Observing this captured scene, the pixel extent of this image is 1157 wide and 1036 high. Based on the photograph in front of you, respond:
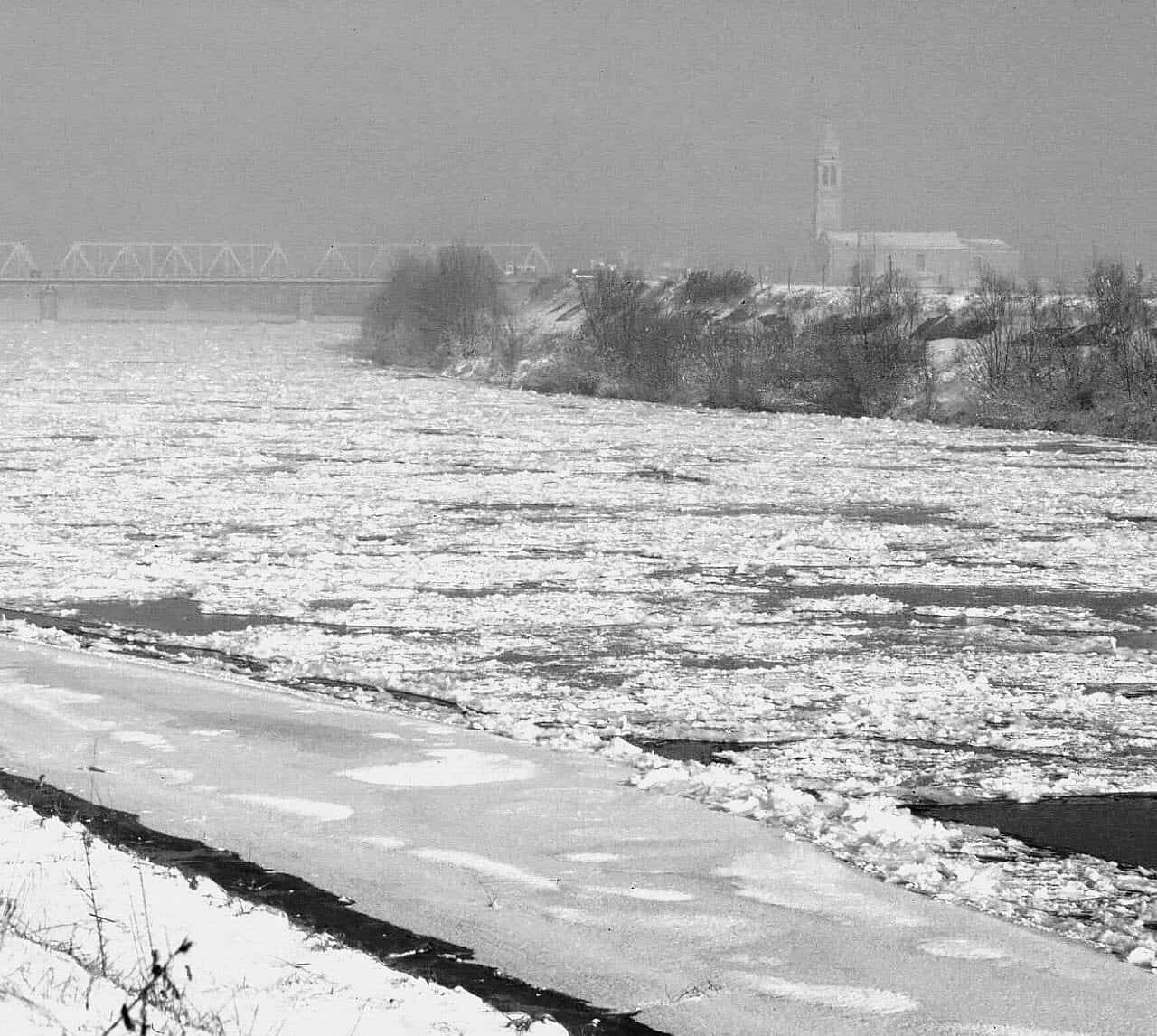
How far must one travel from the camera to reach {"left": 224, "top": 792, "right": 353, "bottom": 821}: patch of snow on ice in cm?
781

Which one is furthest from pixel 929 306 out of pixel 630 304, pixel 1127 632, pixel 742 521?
pixel 1127 632

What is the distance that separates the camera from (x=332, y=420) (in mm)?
36219

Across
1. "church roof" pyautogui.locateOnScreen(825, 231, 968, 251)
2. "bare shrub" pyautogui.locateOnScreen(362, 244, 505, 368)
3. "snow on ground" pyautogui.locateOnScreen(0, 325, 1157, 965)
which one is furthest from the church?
"snow on ground" pyautogui.locateOnScreen(0, 325, 1157, 965)

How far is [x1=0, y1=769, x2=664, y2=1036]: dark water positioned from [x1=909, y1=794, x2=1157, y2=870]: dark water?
2.85 m

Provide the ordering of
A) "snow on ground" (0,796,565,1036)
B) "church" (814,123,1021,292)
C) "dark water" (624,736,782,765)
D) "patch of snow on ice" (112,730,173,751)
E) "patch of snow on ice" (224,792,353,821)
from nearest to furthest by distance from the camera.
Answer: "snow on ground" (0,796,565,1036) < "patch of snow on ice" (224,792,353,821) < "patch of snow on ice" (112,730,173,751) < "dark water" (624,736,782,765) < "church" (814,123,1021,292)

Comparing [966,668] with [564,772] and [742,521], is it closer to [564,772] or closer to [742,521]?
[564,772]

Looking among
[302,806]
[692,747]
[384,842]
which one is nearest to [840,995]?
[384,842]

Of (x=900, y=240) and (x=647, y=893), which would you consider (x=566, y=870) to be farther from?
(x=900, y=240)

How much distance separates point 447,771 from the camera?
8555mm

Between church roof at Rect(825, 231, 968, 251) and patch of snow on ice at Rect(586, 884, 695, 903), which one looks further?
church roof at Rect(825, 231, 968, 251)

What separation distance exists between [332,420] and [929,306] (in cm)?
2137

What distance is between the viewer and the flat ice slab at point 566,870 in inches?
227

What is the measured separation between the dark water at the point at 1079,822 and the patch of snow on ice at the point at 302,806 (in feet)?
9.04

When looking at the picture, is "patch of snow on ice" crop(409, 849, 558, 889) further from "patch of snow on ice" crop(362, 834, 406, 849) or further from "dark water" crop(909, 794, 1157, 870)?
"dark water" crop(909, 794, 1157, 870)
